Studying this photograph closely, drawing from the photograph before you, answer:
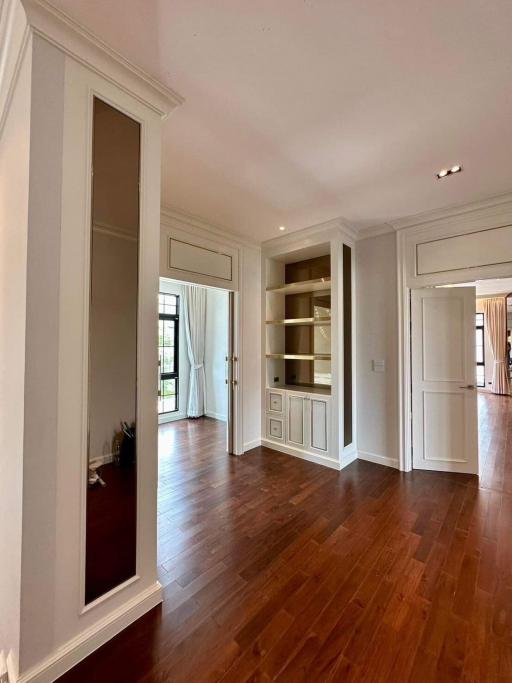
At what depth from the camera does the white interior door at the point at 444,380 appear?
3314 mm

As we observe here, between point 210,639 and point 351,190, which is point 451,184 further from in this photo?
point 210,639

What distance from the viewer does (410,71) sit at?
5.05 ft

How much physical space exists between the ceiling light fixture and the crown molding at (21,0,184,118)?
7.13 ft

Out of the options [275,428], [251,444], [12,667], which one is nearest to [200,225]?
[275,428]

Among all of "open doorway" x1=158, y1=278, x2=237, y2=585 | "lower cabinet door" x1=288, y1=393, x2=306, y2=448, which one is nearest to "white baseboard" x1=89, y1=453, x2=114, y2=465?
"lower cabinet door" x1=288, y1=393, x2=306, y2=448

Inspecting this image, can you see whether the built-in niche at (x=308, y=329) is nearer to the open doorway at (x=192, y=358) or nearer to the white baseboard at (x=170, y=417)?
the open doorway at (x=192, y=358)

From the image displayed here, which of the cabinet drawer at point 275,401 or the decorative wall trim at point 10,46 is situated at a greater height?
the decorative wall trim at point 10,46

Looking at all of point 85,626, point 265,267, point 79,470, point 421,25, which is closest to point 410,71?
point 421,25

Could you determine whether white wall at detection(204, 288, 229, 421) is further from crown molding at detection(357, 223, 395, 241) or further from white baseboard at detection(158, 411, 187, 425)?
crown molding at detection(357, 223, 395, 241)

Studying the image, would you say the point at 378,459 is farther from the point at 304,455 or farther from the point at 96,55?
the point at 96,55

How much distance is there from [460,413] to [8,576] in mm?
4035

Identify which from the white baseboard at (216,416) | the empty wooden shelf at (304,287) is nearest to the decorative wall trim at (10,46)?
the empty wooden shelf at (304,287)

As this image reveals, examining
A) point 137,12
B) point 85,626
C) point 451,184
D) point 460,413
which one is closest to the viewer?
point 137,12

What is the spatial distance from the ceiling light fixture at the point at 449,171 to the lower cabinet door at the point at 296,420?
274 centimetres
